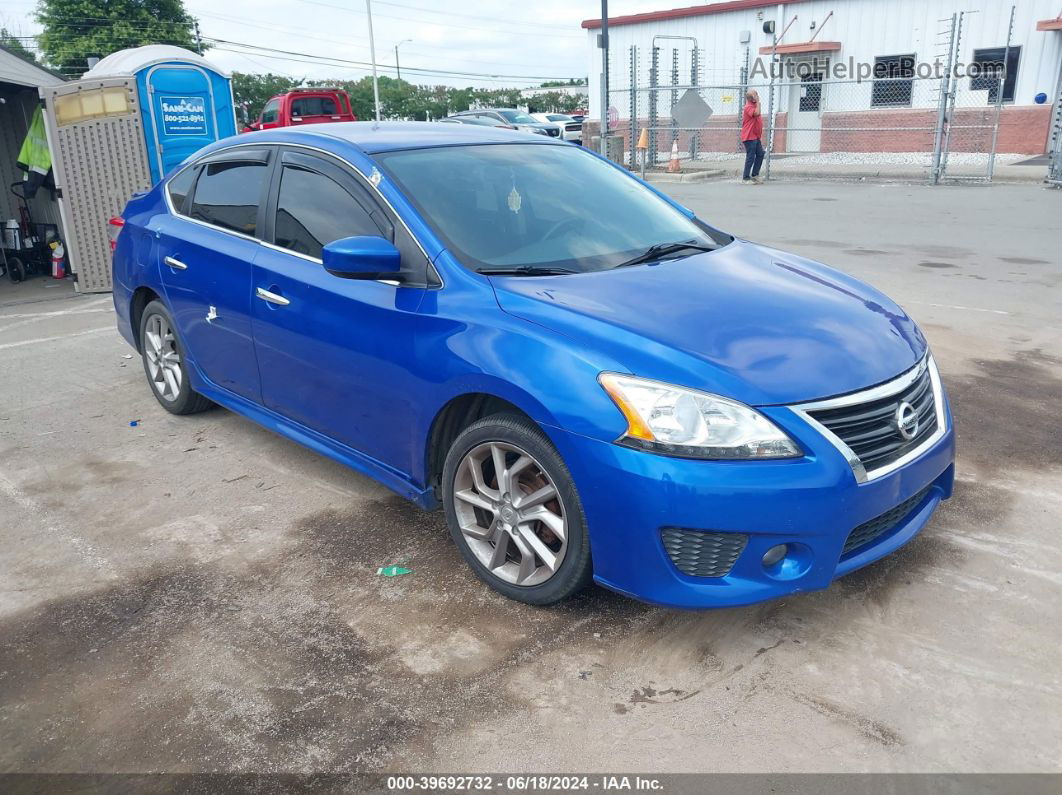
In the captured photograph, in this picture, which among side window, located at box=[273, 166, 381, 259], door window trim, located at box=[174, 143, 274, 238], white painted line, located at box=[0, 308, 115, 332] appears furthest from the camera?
white painted line, located at box=[0, 308, 115, 332]

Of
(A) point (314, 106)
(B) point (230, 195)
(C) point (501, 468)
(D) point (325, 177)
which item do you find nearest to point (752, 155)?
(A) point (314, 106)

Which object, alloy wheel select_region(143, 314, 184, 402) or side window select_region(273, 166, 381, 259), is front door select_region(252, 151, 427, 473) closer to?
side window select_region(273, 166, 381, 259)

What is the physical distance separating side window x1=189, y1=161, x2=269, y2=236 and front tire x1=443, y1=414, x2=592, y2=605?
188 cm

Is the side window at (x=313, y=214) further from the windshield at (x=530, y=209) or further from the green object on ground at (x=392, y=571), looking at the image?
the green object on ground at (x=392, y=571)

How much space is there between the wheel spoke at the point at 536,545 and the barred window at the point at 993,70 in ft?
81.1

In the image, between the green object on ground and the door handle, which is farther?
the door handle

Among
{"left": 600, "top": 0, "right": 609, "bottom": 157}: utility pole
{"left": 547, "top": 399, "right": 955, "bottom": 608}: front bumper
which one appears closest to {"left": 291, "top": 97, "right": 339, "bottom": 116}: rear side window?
{"left": 600, "top": 0, "right": 609, "bottom": 157}: utility pole

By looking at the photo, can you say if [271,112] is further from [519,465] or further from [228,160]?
[519,465]

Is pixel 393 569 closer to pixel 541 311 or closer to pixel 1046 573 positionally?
pixel 541 311

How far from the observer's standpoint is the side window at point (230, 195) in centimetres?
448

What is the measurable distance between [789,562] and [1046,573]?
1304 millimetres

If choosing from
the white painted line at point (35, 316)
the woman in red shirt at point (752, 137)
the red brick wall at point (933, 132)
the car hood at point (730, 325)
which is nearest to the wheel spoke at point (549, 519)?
the car hood at point (730, 325)

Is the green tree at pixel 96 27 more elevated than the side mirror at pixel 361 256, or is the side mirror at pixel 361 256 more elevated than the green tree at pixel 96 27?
the green tree at pixel 96 27

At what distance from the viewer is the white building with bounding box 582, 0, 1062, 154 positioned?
75.7 feet
